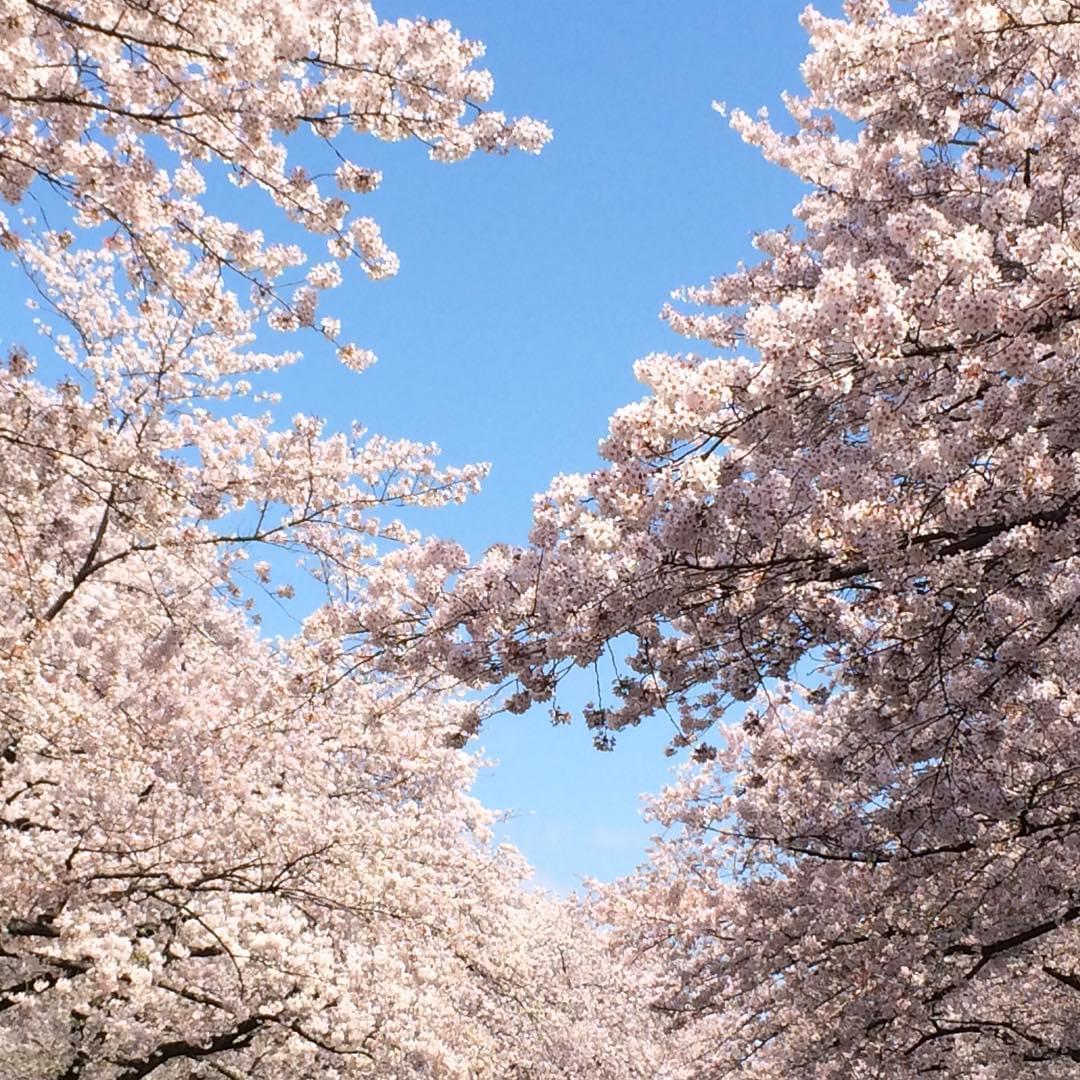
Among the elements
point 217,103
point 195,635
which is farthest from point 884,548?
point 195,635

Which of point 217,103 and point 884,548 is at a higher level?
point 217,103

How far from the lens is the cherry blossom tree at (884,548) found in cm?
424

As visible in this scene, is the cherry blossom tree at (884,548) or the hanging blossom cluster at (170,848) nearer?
the cherry blossom tree at (884,548)

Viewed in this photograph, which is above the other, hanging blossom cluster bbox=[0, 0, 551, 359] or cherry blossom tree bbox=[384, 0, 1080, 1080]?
hanging blossom cluster bbox=[0, 0, 551, 359]

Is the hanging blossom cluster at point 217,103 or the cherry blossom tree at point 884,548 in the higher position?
the hanging blossom cluster at point 217,103

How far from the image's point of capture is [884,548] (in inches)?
177

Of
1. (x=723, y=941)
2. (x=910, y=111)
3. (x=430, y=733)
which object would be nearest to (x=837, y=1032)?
(x=723, y=941)

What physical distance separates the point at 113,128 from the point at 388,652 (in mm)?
3317

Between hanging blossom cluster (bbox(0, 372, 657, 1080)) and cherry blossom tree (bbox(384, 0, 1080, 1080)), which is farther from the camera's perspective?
hanging blossom cluster (bbox(0, 372, 657, 1080))

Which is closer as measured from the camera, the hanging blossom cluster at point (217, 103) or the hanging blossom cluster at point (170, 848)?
the hanging blossom cluster at point (217, 103)

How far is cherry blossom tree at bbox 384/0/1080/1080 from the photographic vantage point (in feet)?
13.9

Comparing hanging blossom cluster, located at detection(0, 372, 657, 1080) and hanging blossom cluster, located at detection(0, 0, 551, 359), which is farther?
hanging blossom cluster, located at detection(0, 372, 657, 1080)

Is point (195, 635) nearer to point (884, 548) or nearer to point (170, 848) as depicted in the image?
point (170, 848)

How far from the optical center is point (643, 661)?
5660mm
